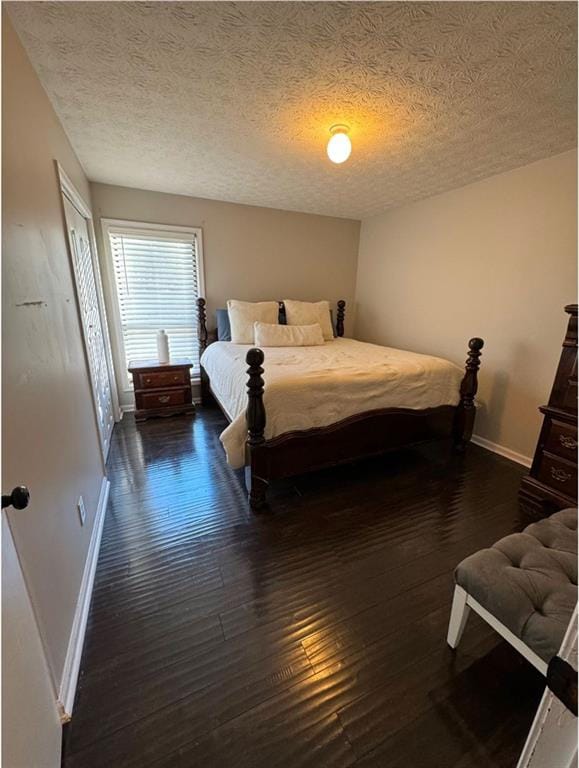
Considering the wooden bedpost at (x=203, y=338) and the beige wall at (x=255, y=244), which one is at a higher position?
the beige wall at (x=255, y=244)

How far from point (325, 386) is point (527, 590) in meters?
1.41

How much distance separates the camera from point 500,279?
2.79m

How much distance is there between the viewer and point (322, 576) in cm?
164

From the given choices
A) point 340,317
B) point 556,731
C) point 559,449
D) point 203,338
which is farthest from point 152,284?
point 556,731

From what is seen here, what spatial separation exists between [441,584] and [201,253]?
12.3 ft

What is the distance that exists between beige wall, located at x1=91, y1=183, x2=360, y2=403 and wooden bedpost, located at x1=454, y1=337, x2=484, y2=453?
2.33 metres

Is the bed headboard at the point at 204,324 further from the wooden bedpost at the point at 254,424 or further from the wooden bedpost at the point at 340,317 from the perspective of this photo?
the wooden bedpost at the point at 254,424

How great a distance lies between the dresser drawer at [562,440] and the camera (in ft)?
6.40

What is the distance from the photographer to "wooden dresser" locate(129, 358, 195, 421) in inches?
138

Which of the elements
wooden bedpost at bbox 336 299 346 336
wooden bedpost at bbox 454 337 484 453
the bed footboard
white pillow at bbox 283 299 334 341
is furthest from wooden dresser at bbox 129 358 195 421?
wooden bedpost at bbox 454 337 484 453

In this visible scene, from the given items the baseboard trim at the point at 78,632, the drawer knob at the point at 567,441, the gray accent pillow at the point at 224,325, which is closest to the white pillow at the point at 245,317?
the gray accent pillow at the point at 224,325

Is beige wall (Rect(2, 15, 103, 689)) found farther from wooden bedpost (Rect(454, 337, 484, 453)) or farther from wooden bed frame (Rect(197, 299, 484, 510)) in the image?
wooden bedpost (Rect(454, 337, 484, 453))

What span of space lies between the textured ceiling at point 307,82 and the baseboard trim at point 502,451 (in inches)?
92.7

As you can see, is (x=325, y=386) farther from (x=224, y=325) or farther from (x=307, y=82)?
(x=224, y=325)
